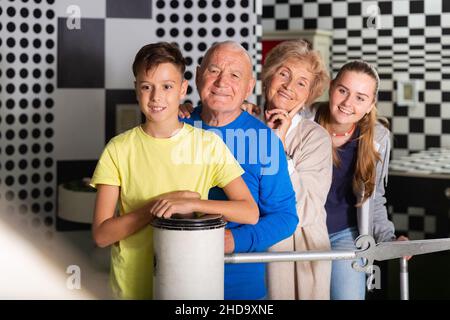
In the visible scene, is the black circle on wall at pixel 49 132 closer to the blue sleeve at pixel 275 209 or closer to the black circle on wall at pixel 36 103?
the black circle on wall at pixel 36 103

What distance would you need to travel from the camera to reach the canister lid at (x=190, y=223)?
659 millimetres

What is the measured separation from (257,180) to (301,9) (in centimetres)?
138

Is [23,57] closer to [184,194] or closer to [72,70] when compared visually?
[72,70]

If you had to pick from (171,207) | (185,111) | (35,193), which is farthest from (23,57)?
(171,207)

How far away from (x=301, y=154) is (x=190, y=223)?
32 centimetres

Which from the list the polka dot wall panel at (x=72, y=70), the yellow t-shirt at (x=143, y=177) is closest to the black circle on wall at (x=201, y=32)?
the polka dot wall panel at (x=72, y=70)

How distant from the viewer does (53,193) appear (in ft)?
4.30

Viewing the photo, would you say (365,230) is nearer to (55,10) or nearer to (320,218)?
(320,218)

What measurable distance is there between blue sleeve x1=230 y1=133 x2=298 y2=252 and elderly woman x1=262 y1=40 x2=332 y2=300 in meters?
0.08

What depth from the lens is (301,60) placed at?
969 millimetres

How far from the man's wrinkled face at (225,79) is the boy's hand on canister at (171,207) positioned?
0.58ft

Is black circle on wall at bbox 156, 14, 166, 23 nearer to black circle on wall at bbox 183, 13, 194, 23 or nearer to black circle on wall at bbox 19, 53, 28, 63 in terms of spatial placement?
black circle on wall at bbox 183, 13, 194, 23
